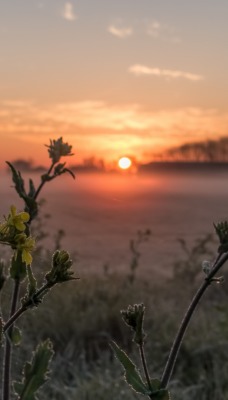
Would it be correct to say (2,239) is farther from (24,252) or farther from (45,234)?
(45,234)

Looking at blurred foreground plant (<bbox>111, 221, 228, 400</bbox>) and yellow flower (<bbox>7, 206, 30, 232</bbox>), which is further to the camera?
blurred foreground plant (<bbox>111, 221, 228, 400</bbox>)

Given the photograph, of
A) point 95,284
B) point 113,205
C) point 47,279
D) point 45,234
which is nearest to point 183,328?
point 47,279

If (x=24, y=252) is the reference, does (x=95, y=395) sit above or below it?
below

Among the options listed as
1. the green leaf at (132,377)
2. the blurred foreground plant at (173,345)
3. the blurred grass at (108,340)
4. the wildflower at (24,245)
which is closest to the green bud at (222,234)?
A: the blurred foreground plant at (173,345)

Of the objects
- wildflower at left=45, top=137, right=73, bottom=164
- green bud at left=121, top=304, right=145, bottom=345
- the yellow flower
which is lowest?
green bud at left=121, top=304, right=145, bottom=345

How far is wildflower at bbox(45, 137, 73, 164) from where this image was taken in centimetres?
202

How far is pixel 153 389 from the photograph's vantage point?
1609 mm

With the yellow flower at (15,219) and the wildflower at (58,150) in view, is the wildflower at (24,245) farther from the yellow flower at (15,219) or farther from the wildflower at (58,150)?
the wildflower at (58,150)

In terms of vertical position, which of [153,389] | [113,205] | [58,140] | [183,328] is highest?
[113,205]

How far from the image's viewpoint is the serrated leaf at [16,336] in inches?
68.6

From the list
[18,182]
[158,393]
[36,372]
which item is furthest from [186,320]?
[18,182]

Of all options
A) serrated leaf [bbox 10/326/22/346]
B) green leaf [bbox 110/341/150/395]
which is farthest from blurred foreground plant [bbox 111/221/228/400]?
serrated leaf [bbox 10/326/22/346]

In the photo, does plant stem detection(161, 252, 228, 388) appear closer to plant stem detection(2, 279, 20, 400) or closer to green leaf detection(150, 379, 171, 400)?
green leaf detection(150, 379, 171, 400)

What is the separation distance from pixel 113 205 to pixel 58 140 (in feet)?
71.9
